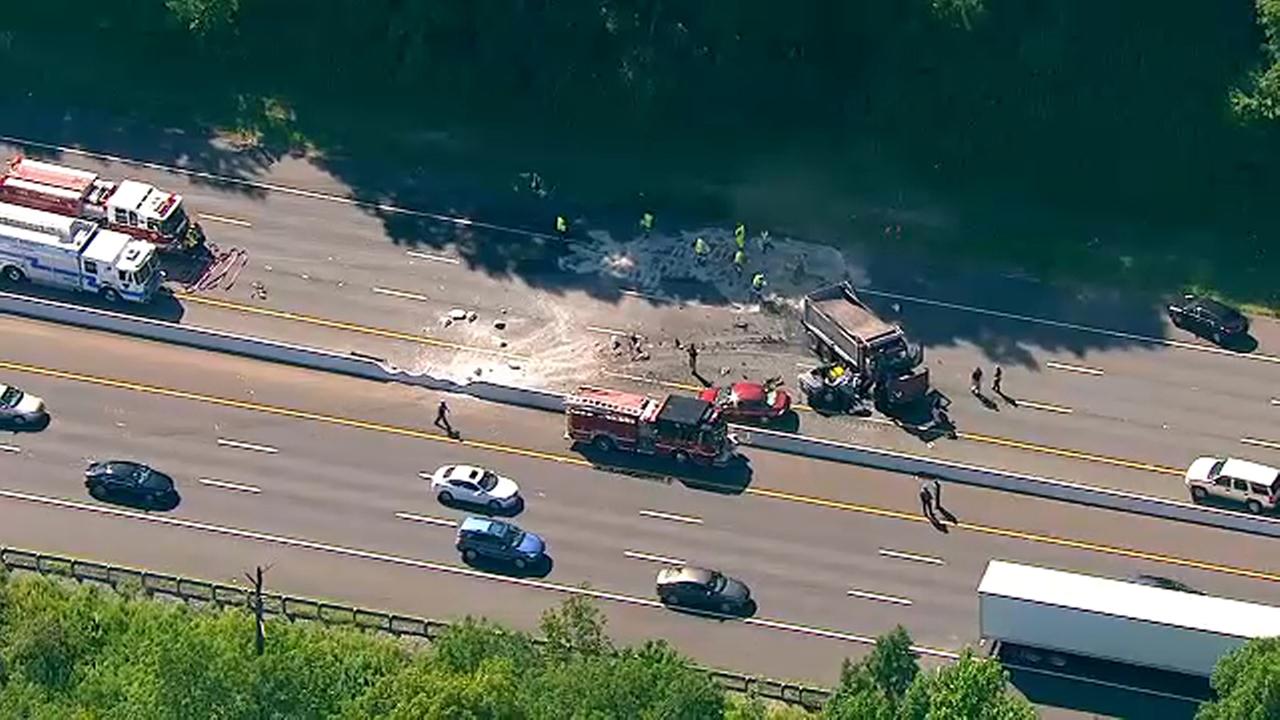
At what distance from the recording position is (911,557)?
108 metres

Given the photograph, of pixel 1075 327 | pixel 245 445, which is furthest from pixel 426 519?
pixel 1075 327

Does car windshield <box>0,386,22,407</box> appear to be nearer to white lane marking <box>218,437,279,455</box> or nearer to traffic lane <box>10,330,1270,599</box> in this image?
white lane marking <box>218,437,279,455</box>

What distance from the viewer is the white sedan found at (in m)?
109

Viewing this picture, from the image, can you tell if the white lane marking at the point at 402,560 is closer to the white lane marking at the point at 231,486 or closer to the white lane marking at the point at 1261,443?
the white lane marking at the point at 231,486

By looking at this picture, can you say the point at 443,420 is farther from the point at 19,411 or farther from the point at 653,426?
the point at 19,411

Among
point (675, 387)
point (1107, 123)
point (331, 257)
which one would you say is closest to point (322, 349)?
point (331, 257)

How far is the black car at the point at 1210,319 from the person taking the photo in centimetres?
11819

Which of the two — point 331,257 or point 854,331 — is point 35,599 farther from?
point 854,331

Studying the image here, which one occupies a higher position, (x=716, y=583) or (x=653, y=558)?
(x=653, y=558)

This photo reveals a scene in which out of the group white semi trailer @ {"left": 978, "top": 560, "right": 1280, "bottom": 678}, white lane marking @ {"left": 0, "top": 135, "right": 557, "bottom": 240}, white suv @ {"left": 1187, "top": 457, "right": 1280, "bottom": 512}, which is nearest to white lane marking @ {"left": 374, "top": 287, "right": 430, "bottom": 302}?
white lane marking @ {"left": 0, "top": 135, "right": 557, "bottom": 240}

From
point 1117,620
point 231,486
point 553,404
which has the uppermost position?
point 553,404

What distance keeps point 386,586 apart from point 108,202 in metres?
26.3

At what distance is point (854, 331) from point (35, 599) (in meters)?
35.5

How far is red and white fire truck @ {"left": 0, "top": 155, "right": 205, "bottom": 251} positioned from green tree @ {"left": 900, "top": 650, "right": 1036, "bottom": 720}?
43.8 m
